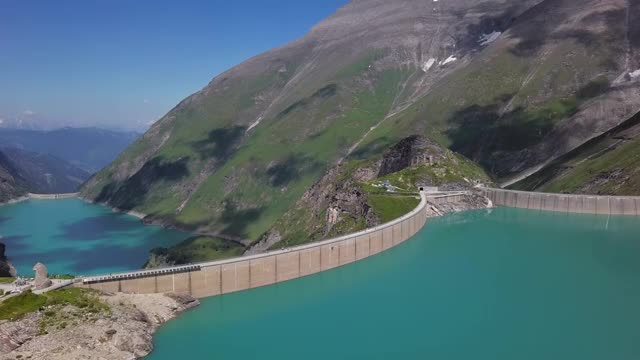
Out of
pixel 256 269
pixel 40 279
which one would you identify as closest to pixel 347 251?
pixel 256 269

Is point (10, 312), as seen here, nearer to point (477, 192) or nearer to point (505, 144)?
point (477, 192)

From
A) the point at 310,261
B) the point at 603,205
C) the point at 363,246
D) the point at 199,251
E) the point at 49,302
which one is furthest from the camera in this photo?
the point at 199,251

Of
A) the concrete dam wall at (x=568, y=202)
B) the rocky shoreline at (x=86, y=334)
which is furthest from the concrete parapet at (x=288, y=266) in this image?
the concrete dam wall at (x=568, y=202)

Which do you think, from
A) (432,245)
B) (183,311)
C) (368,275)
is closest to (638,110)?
(432,245)

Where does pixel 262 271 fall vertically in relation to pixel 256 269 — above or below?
below

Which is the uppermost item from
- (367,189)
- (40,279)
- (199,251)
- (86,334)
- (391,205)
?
(367,189)

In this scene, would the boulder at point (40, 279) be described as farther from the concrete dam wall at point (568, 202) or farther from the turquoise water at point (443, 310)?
the concrete dam wall at point (568, 202)

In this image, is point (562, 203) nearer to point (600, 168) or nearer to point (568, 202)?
point (568, 202)
